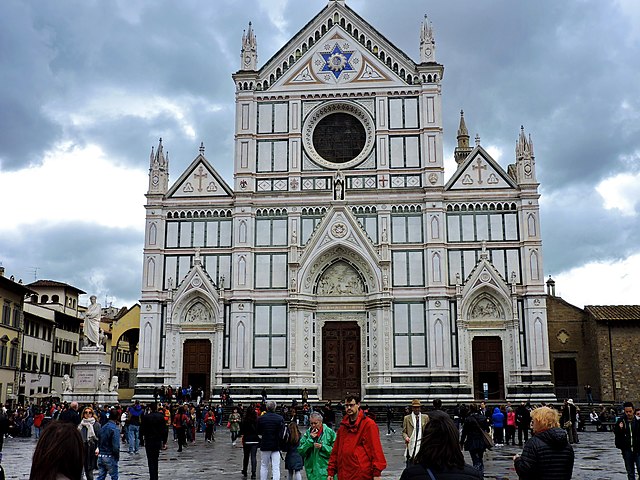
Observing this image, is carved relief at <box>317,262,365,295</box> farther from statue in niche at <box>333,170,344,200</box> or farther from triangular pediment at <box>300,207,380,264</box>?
statue in niche at <box>333,170,344,200</box>

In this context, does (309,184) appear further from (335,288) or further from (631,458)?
(631,458)

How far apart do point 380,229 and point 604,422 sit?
14.8m

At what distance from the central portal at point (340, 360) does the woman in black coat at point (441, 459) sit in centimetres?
3478

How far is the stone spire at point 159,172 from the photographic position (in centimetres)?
4156

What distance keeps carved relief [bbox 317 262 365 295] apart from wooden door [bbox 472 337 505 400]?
6994 millimetres

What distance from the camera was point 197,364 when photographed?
4006 centimetres

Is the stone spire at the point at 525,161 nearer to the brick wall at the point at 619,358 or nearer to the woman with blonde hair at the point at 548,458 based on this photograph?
the brick wall at the point at 619,358

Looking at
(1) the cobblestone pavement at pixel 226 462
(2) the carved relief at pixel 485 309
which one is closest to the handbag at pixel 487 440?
(1) the cobblestone pavement at pixel 226 462

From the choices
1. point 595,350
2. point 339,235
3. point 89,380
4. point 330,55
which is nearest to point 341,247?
point 339,235

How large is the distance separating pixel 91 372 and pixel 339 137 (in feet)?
63.2

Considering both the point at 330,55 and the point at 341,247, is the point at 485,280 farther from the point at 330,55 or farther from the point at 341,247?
the point at 330,55

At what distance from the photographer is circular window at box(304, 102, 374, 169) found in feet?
136

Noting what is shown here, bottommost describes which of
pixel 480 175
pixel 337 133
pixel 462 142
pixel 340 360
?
pixel 340 360


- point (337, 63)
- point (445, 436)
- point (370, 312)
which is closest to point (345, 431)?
point (445, 436)
